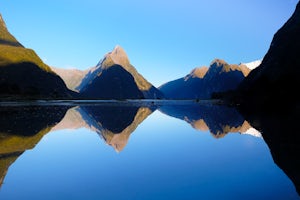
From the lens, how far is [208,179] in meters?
14.8

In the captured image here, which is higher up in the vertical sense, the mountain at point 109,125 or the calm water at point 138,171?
the calm water at point 138,171

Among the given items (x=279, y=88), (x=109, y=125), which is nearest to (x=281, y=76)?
(x=279, y=88)

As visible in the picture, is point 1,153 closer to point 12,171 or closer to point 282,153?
point 12,171

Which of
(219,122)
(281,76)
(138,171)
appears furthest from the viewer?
(281,76)

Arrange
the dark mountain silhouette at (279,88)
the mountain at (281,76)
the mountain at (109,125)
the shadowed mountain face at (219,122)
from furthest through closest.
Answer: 1. the mountain at (281,76)
2. the dark mountain silhouette at (279,88)
3. the shadowed mountain face at (219,122)
4. the mountain at (109,125)

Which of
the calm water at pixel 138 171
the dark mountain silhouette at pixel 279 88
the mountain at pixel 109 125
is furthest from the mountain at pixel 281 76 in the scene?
the calm water at pixel 138 171

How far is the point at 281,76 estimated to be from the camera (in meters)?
132

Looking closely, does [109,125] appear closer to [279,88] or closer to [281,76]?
[279,88]

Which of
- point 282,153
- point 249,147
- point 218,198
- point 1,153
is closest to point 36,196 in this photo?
point 218,198

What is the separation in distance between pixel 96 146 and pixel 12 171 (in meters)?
9.78

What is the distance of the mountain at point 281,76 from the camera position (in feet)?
385

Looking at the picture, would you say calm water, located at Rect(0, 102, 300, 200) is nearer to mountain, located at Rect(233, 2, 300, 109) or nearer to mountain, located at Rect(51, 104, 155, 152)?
mountain, located at Rect(51, 104, 155, 152)

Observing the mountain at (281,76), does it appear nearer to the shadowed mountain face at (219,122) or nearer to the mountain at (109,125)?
the shadowed mountain face at (219,122)

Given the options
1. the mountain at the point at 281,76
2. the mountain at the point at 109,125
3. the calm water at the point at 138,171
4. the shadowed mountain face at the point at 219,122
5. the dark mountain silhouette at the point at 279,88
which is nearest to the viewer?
the calm water at the point at 138,171
